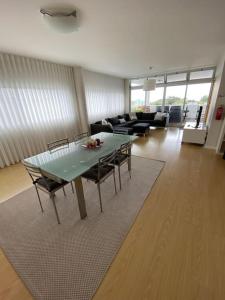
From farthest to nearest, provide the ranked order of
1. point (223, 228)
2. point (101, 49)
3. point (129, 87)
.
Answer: point (129, 87)
point (101, 49)
point (223, 228)

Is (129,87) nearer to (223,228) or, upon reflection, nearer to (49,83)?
(49,83)

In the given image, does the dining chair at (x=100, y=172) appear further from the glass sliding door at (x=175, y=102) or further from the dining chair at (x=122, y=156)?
the glass sliding door at (x=175, y=102)

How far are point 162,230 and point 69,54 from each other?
413 centimetres

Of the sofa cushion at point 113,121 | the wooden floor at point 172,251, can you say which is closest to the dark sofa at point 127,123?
the sofa cushion at point 113,121

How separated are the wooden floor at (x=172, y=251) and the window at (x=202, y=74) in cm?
537

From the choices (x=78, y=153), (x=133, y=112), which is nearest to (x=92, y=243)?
(x=78, y=153)

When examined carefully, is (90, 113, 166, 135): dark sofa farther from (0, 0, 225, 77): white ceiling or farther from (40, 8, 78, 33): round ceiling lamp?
(40, 8, 78, 33): round ceiling lamp

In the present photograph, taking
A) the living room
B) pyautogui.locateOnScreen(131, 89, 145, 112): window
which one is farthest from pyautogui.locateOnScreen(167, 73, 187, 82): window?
the living room

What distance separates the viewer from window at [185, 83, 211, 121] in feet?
20.0

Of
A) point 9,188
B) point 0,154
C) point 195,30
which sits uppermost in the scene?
point 195,30

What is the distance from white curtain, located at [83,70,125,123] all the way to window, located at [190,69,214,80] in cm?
342

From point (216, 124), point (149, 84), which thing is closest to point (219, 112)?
point (216, 124)

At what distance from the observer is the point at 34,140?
12.6ft

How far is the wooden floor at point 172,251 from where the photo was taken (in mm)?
1124
